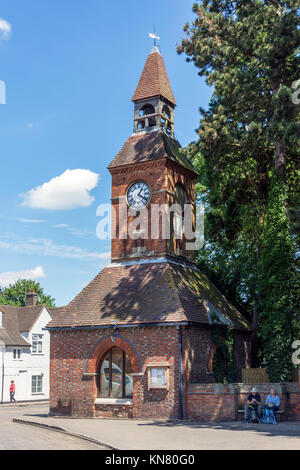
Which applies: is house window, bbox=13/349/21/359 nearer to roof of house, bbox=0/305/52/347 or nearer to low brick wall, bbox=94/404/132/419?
roof of house, bbox=0/305/52/347

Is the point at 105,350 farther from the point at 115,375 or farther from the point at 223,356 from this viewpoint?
the point at 223,356

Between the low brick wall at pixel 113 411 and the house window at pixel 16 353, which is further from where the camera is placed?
the house window at pixel 16 353

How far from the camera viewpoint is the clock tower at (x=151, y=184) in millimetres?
26766

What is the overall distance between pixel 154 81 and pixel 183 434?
19.3 meters

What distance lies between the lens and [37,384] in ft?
155

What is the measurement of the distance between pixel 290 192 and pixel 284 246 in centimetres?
462

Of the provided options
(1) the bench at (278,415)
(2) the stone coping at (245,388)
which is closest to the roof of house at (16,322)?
(2) the stone coping at (245,388)

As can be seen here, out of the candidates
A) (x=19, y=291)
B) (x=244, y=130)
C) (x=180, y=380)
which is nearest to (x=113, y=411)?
(x=180, y=380)

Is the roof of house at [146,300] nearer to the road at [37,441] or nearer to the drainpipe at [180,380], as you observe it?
the drainpipe at [180,380]

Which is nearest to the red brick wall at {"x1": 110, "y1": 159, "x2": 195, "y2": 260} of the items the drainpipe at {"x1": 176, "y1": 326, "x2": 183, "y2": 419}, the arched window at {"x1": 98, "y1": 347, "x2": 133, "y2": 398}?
the drainpipe at {"x1": 176, "y1": 326, "x2": 183, "y2": 419}

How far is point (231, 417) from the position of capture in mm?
20828

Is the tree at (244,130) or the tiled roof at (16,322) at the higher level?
the tree at (244,130)

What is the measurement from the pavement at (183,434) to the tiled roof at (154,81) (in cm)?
1671

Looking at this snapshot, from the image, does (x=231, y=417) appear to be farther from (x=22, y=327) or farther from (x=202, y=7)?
(x=22, y=327)
